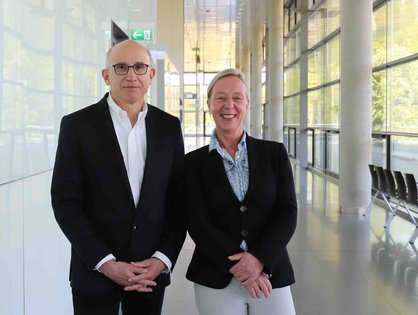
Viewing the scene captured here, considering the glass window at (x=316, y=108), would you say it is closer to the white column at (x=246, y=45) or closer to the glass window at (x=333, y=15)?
the glass window at (x=333, y=15)

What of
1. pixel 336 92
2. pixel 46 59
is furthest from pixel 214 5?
pixel 46 59

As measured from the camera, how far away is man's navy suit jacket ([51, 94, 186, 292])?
1817mm

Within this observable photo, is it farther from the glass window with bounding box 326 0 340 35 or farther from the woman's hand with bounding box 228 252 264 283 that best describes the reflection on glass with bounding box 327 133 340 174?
the woman's hand with bounding box 228 252 264 283

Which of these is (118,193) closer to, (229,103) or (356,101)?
(229,103)

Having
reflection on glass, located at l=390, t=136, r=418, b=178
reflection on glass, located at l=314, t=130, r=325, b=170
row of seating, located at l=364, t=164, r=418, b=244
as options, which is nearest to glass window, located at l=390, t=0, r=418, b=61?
reflection on glass, located at l=390, t=136, r=418, b=178

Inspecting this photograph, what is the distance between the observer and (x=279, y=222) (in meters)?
1.96

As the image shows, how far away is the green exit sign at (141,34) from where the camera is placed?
6366 millimetres

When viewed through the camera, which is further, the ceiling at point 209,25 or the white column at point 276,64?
the ceiling at point 209,25

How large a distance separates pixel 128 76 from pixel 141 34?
503cm

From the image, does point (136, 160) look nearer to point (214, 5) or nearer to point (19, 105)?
point (19, 105)

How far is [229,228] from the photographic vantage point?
1.96 metres

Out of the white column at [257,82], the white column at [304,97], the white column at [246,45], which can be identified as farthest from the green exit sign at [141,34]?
the white column at [257,82]

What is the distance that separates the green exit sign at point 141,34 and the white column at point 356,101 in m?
4.07

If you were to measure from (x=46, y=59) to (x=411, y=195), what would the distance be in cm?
556
